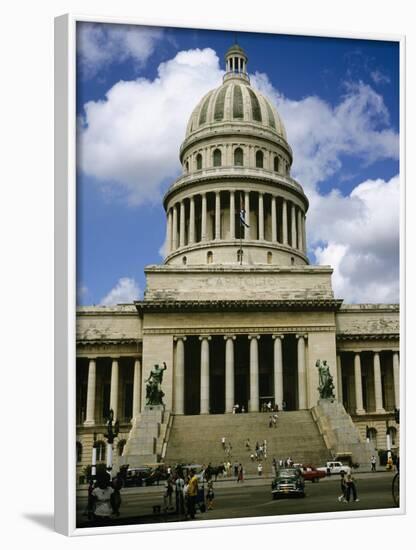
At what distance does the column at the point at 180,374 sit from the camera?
45844 millimetres

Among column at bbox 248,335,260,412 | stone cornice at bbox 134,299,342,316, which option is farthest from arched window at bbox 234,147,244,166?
column at bbox 248,335,260,412

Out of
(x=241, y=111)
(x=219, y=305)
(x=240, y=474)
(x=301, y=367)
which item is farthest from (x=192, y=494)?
(x=241, y=111)

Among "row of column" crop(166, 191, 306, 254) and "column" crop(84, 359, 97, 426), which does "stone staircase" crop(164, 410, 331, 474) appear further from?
"row of column" crop(166, 191, 306, 254)

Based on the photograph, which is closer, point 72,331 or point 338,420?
point 72,331

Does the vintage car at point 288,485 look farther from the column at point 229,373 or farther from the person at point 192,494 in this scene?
the column at point 229,373

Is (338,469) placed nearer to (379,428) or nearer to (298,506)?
(298,506)

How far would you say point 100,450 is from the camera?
31016mm

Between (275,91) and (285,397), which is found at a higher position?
(275,91)

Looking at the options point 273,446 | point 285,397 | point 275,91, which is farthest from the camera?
point 285,397

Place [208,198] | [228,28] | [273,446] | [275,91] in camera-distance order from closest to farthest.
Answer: [228,28], [275,91], [273,446], [208,198]

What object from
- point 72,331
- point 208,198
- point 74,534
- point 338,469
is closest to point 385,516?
point 338,469

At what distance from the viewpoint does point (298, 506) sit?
24.0 m

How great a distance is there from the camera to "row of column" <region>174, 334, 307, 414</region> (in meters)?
46.2

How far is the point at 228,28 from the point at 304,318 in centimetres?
2751
